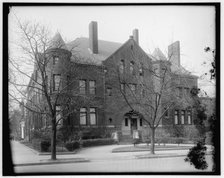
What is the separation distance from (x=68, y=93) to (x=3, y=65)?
5.01m

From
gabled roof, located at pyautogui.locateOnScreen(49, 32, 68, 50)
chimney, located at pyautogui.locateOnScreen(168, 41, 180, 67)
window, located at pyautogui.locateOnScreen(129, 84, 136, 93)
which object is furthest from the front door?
gabled roof, located at pyautogui.locateOnScreen(49, 32, 68, 50)

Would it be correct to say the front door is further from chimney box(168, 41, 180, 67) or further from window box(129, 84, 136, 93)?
chimney box(168, 41, 180, 67)

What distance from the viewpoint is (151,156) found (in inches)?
587

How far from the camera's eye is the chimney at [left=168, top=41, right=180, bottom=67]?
13690 mm

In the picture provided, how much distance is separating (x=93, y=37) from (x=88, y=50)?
10.8 feet

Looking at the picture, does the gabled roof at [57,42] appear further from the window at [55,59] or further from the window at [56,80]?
the window at [56,80]

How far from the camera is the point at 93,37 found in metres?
16.1

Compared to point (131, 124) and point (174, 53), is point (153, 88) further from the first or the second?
A: point (131, 124)

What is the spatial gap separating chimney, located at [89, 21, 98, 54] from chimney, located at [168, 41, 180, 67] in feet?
12.8

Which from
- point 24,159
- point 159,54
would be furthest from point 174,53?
point 24,159

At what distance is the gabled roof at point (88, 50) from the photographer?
15883 millimetres

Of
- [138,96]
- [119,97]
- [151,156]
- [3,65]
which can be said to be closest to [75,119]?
[119,97]

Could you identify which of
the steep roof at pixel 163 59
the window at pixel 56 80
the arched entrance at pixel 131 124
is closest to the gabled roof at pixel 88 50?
the window at pixel 56 80

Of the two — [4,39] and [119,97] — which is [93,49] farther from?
[4,39]
